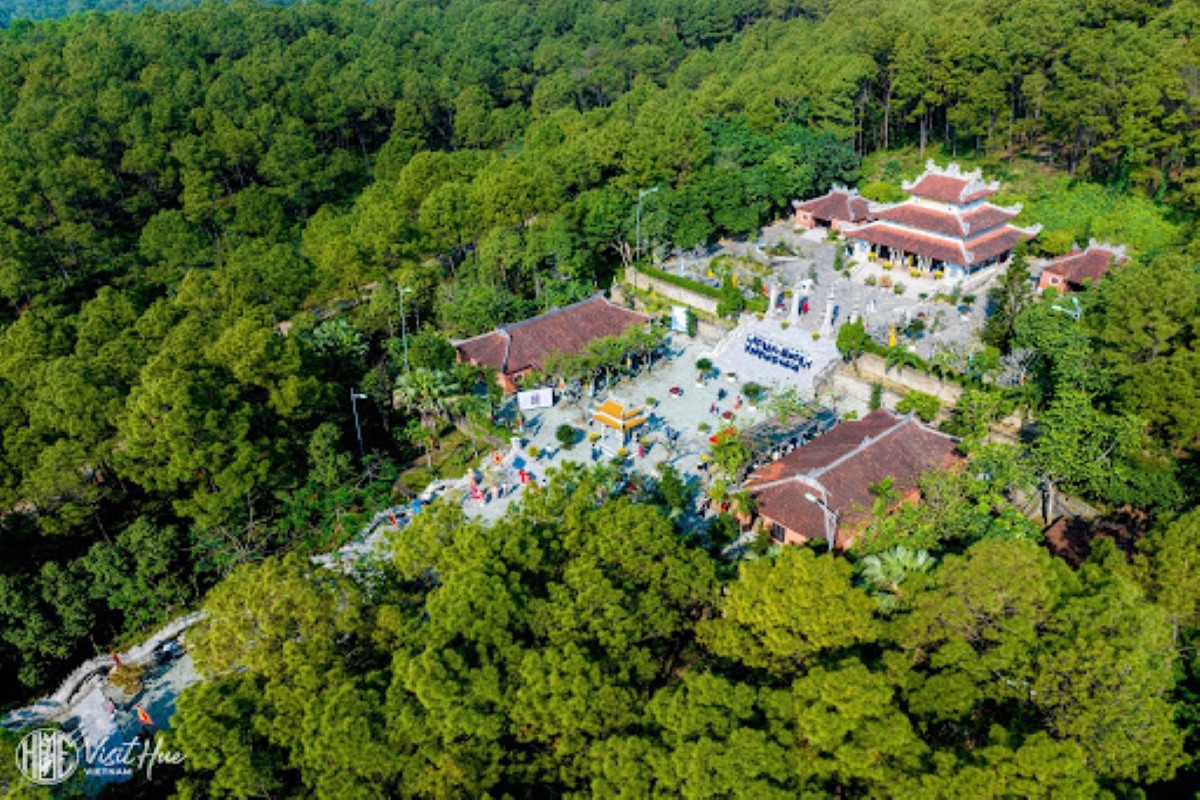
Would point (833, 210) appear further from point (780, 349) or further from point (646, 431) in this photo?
point (646, 431)

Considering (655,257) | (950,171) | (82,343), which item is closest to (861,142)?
(950,171)

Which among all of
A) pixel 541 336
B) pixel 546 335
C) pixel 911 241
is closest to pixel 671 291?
pixel 546 335

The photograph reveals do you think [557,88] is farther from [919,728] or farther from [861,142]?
[919,728]

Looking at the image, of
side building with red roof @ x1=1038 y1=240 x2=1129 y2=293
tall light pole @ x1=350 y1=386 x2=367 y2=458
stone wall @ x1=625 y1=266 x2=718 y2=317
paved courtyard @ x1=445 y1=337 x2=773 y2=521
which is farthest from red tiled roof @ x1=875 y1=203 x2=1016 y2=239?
tall light pole @ x1=350 y1=386 x2=367 y2=458

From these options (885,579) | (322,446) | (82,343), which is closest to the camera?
(885,579)

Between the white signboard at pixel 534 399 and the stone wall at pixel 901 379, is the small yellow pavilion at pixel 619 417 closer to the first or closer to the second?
the white signboard at pixel 534 399

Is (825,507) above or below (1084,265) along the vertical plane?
below
